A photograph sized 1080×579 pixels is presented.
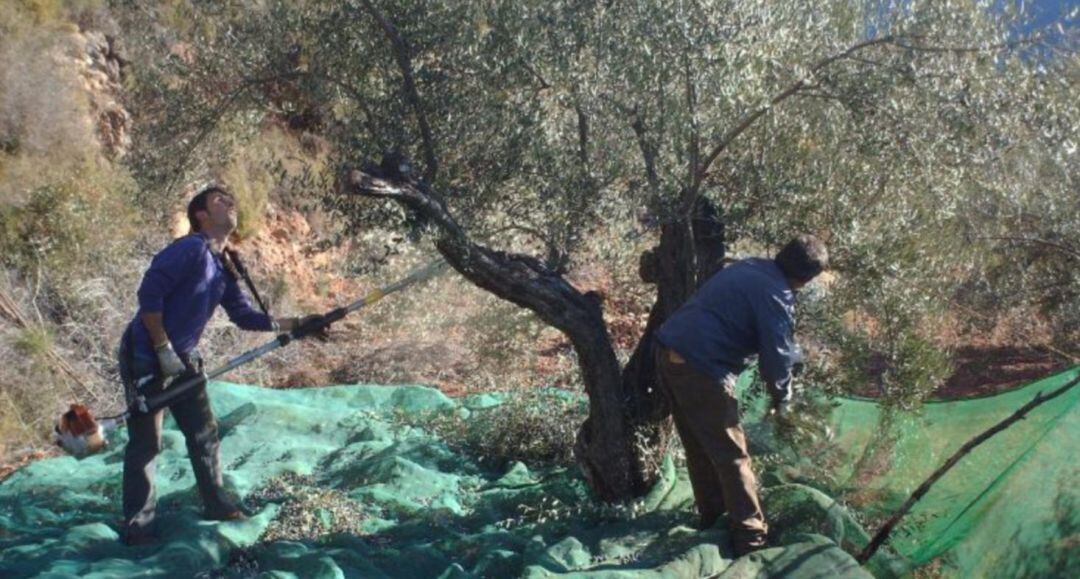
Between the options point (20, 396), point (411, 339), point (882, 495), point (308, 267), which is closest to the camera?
point (882, 495)

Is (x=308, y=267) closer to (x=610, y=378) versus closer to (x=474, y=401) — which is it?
(x=474, y=401)

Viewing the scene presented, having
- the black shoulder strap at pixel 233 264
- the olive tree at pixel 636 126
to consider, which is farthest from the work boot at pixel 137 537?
the olive tree at pixel 636 126

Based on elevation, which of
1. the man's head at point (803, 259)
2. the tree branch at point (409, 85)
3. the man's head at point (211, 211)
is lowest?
the man's head at point (803, 259)

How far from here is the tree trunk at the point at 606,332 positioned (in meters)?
6.11

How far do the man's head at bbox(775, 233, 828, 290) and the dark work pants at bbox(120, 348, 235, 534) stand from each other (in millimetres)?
2912

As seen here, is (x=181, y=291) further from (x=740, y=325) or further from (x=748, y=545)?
(x=748, y=545)

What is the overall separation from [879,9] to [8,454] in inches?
268

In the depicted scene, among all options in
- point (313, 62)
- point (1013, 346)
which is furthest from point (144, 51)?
point (1013, 346)

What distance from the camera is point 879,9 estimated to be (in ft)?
19.6

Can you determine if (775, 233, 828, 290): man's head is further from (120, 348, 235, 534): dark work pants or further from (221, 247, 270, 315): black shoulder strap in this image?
(120, 348, 235, 534): dark work pants

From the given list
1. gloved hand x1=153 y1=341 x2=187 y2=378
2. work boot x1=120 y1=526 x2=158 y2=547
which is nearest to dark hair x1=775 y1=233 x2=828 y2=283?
gloved hand x1=153 y1=341 x2=187 y2=378

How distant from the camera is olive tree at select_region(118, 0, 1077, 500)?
5523 mm

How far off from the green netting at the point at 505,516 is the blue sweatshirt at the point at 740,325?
31.7 inches

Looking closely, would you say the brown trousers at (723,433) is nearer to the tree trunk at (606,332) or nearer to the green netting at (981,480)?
the tree trunk at (606,332)
